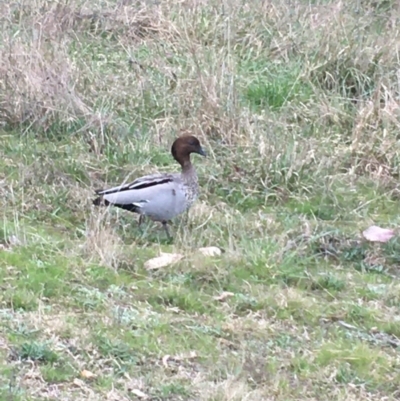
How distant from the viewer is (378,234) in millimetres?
7527

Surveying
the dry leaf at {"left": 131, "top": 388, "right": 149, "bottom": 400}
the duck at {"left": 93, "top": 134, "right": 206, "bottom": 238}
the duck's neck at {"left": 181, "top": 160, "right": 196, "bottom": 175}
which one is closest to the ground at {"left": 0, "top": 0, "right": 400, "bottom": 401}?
the dry leaf at {"left": 131, "top": 388, "right": 149, "bottom": 400}

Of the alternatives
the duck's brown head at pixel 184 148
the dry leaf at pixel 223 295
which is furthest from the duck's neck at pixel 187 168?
the dry leaf at pixel 223 295

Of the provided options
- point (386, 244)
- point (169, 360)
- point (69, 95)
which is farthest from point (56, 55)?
point (169, 360)

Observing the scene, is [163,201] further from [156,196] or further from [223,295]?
[223,295]

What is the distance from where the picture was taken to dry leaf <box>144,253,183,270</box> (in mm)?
6629

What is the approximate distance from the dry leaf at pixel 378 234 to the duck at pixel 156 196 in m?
1.16

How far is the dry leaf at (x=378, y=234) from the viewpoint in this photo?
24.5ft

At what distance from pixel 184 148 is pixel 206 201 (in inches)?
17.8

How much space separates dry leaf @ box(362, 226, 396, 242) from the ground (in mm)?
52

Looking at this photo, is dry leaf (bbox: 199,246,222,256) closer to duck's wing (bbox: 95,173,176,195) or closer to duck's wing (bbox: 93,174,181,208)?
duck's wing (bbox: 93,174,181,208)

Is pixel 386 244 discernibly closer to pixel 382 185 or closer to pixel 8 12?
pixel 382 185

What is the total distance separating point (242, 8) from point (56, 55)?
258 cm

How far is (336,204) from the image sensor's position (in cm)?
821

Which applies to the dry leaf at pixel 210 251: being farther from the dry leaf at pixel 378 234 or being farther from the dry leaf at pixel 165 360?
the dry leaf at pixel 165 360
